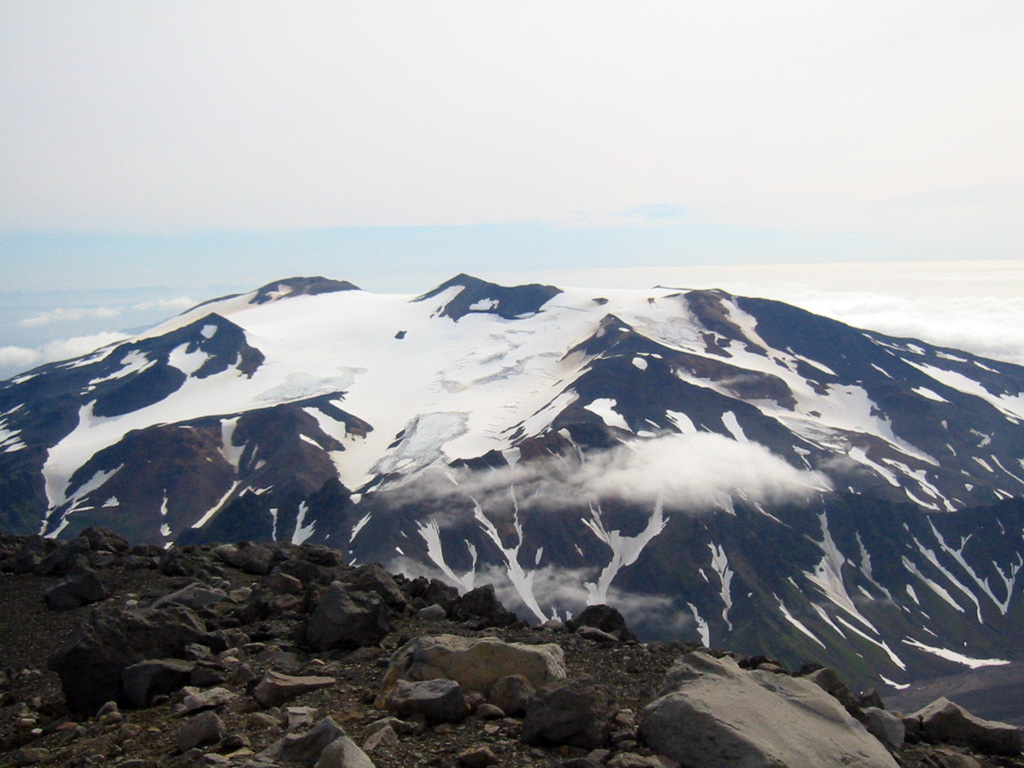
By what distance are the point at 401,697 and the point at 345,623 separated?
4.89 metres

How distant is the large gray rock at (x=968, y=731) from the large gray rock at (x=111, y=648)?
46.5ft

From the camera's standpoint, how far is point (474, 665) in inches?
511

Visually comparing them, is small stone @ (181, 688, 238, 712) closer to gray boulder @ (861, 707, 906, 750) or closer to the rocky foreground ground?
the rocky foreground ground

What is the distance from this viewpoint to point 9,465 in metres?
200

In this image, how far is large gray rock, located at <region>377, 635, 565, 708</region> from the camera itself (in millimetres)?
12859

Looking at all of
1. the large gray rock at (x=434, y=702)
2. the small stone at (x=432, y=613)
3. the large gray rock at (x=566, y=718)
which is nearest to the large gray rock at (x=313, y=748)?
the large gray rock at (x=434, y=702)

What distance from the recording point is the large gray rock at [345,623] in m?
16.4

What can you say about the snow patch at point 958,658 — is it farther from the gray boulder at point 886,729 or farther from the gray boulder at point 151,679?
the gray boulder at point 151,679

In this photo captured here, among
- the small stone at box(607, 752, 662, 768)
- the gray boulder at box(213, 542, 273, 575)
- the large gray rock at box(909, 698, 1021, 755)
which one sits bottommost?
the gray boulder at box(213, 542, 273, 575)

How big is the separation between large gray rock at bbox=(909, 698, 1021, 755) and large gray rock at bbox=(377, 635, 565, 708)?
6.72m

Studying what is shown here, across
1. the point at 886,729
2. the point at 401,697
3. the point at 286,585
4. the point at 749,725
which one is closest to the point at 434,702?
the point at 401,697

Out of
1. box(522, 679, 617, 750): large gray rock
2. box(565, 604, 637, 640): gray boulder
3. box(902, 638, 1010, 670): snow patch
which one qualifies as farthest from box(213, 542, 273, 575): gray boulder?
A: box(902, 638, 1010, 670): snow patch

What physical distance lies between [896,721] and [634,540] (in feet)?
586

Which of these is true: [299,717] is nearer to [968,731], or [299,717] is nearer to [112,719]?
[112,719]
